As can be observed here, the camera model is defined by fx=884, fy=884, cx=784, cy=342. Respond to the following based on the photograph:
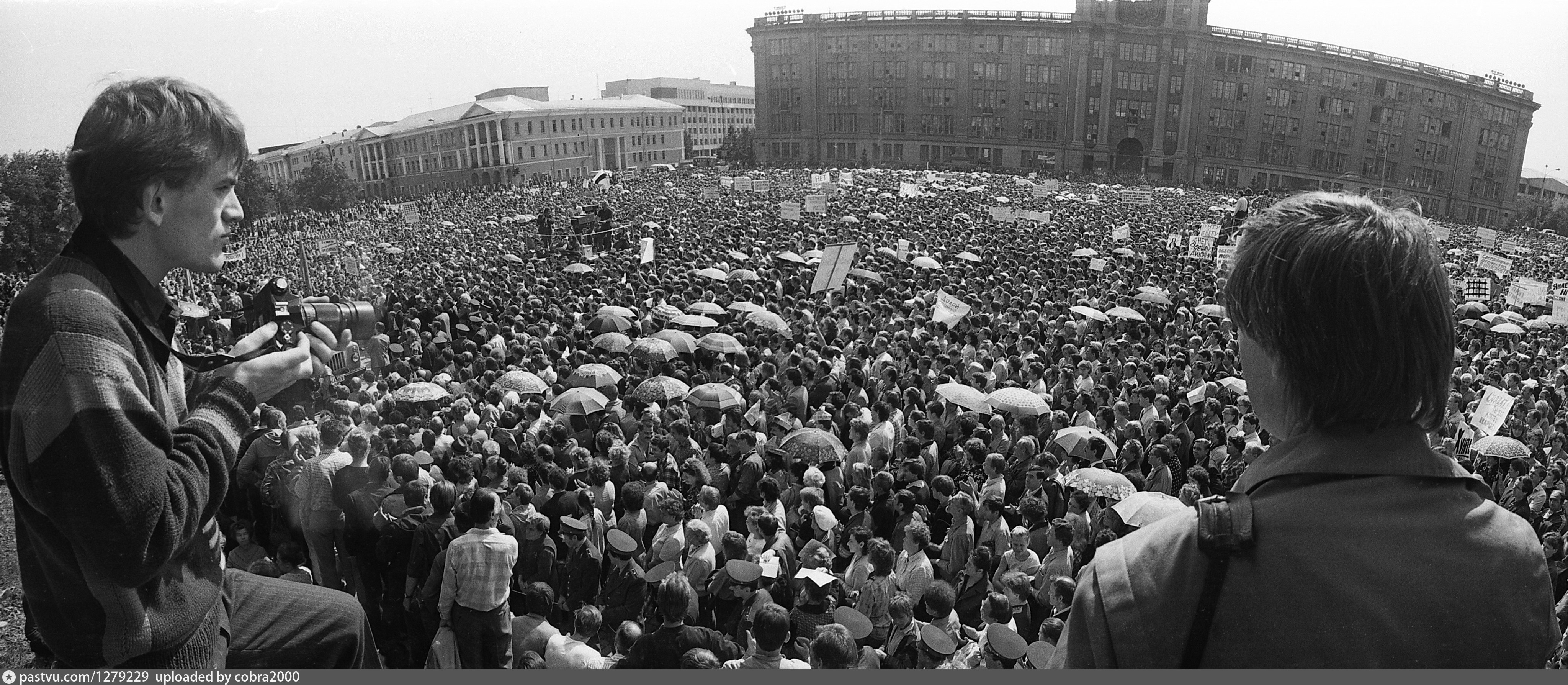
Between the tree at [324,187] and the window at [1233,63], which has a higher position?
the window at [1233,63]

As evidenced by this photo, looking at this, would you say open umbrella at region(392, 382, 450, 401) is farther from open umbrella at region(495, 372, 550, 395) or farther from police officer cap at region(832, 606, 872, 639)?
police officer cap at region(832, 606, 872, 639)

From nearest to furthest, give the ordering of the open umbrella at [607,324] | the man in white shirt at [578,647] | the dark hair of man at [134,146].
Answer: the dark hair of man at [134,146] < the man in white shirt at [578,647] < the open umbrella at [607,324]

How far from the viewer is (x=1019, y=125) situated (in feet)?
254

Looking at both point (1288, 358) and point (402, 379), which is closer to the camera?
point (1288, 358)

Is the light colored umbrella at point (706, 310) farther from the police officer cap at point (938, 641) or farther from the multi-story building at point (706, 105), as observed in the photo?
the multi-story building at point (706, 105)

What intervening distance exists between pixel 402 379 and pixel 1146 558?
9.72 m

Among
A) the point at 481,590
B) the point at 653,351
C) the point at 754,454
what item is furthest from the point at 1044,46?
the point at 481,590

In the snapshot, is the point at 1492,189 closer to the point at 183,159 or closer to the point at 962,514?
the point at 962,514

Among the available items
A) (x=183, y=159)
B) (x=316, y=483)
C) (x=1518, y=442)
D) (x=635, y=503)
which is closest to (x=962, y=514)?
(x=635, y=503)

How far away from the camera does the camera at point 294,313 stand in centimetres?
203

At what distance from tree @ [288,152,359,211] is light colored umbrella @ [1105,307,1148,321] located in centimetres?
1079

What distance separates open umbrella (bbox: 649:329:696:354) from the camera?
37.7 feet

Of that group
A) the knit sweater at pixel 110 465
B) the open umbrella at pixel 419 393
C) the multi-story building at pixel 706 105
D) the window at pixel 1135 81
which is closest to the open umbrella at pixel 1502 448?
the knit sweater at pixel 110 465

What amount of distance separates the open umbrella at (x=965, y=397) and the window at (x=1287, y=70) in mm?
77143
